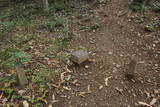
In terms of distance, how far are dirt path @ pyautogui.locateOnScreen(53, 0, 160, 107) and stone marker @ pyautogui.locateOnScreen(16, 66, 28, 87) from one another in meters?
0.67

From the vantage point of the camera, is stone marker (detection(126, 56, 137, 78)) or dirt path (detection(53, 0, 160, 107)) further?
stone marker (detection(126, 56, 137, 78))

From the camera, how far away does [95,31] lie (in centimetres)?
438

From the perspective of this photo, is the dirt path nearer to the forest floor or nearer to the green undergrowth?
the forest floor

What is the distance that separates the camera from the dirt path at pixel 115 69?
2.57 m

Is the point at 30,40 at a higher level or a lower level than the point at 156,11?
lower

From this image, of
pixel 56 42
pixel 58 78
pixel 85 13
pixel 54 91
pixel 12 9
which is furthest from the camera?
pixel 12 9

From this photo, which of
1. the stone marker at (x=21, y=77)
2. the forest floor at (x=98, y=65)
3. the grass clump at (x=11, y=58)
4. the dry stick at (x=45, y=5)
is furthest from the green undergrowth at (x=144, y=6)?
the stone marker at (x=21, y=77)

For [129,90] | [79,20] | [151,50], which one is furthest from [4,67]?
[151,50]

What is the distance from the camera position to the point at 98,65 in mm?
3215

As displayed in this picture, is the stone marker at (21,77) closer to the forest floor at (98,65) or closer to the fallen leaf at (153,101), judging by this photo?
the forest floor at (98,65)

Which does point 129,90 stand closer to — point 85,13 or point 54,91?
point 54,91

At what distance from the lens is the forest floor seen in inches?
99.5

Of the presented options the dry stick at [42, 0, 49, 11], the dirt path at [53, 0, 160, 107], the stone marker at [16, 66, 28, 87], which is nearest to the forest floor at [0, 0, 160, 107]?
the dirt path at [53, 0, 160, 107]

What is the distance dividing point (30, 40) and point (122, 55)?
2.30 meters
